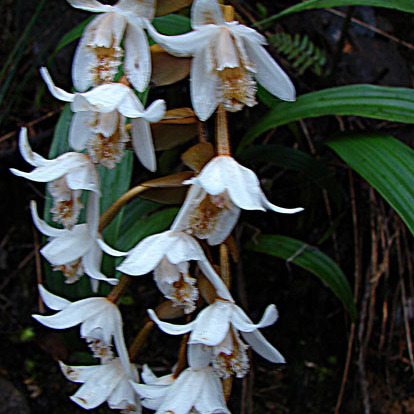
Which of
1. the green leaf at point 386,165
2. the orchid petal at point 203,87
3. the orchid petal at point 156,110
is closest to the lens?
the orchid petal at point 156,110

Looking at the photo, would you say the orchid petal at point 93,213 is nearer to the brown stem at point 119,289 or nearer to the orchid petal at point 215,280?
the brown stem at point 119,289

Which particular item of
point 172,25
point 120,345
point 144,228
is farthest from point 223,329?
point 172,25

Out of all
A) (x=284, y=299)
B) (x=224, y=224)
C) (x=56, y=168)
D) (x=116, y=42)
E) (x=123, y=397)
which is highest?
(x=116, y=42)

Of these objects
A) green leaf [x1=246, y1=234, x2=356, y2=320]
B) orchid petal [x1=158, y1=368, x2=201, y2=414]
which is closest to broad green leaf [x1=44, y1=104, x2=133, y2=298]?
orchid petal [x1=158, y1=368, x2=201, y2=414]

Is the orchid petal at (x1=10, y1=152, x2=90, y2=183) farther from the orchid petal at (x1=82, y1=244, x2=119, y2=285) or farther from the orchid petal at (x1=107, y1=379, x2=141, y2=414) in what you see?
the orchid petal at (x1=107, y1=379, x2=141, y2=414)

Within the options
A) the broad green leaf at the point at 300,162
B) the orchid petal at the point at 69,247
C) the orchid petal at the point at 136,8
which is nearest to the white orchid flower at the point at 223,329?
the orchid petal at the point at 69,247

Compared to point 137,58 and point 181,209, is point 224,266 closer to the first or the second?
point 181,209
